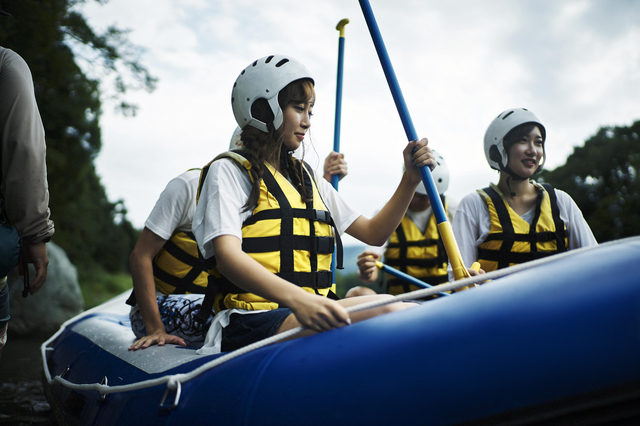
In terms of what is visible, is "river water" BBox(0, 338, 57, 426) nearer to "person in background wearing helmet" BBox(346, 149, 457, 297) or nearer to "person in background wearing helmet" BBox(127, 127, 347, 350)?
"person in background wearing helmet" BBox(127, 127, 347, 350)

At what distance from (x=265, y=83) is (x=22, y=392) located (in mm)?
3221

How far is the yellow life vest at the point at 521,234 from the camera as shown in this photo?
2.95 metres

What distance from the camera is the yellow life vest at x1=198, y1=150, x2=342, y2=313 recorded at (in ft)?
5.51

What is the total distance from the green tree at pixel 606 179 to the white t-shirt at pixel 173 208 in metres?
16.4

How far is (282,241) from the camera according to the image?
1707mm

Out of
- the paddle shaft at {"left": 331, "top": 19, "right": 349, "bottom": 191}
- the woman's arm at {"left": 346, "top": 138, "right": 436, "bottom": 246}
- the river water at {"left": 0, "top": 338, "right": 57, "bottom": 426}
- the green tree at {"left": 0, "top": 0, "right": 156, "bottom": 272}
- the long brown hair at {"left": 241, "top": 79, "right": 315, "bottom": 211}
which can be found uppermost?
the green tree at {"left": 0, "top": 0, "right": 156, "bottom": 272}

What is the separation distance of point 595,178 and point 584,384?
63.9 feet

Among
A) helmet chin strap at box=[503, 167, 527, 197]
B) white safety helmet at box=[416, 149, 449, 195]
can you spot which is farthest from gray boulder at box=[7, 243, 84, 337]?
Result: helmet chin strap at box=[503, 167, 527, 197]

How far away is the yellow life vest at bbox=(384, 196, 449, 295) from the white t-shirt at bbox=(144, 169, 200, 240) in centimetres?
231

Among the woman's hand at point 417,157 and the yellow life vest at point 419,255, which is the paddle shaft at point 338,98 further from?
the yellow life vest at point 419,255

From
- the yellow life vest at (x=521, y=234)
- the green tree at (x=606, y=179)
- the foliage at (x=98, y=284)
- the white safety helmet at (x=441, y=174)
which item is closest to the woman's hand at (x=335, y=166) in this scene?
the yellow life vest at (x=521, y=234)

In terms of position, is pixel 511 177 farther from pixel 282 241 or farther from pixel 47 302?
pixel 47 302

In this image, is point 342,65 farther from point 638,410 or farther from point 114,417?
point 638,410

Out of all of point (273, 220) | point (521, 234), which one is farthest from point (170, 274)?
point (521, 234)
